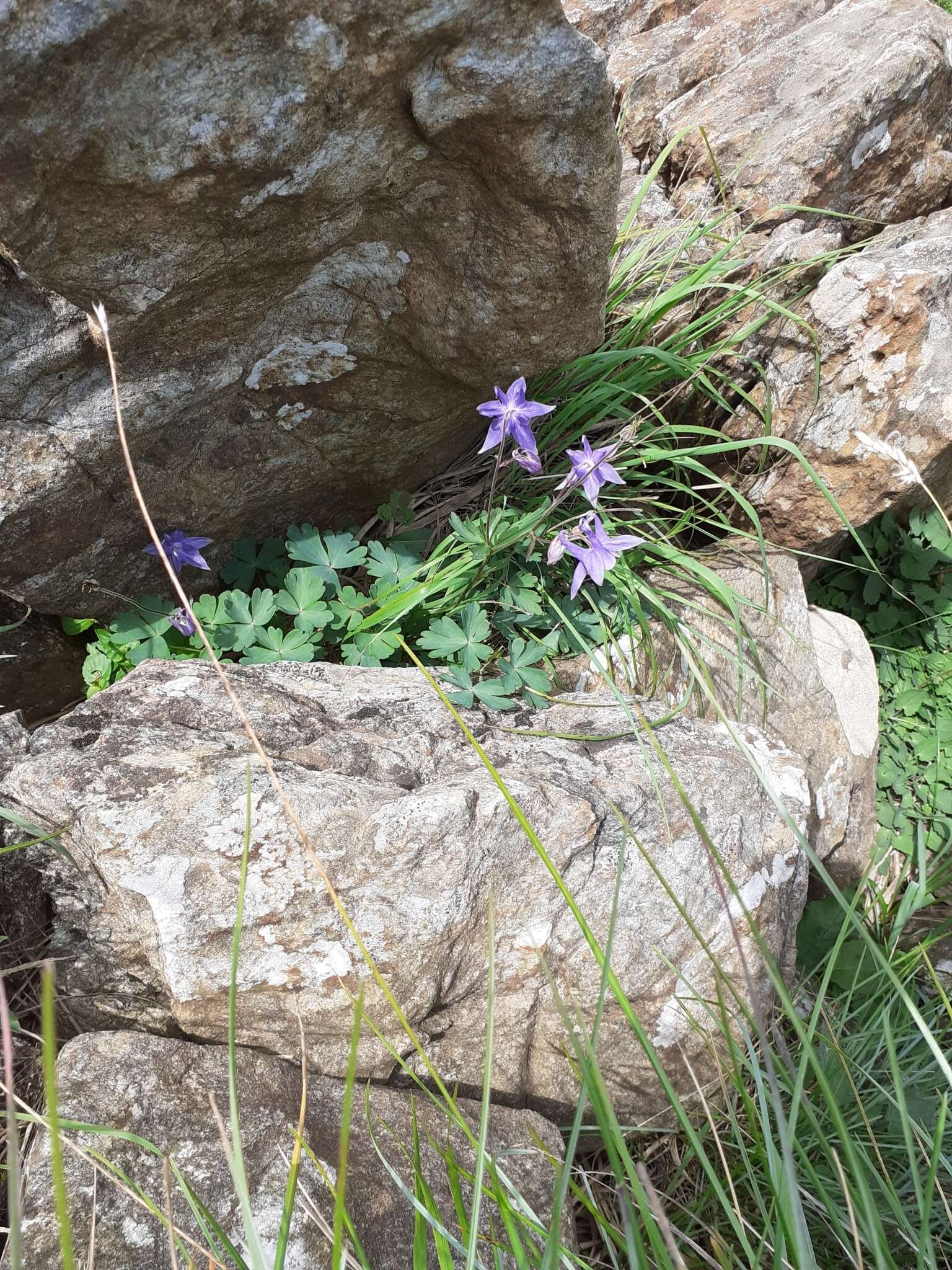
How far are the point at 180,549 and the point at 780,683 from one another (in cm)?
204

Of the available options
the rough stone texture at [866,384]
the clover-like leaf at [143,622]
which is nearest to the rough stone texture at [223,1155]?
the clover-like leaf at [143,622]

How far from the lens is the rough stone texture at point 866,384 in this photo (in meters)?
2.74

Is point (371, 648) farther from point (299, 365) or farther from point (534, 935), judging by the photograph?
point (534, 935)

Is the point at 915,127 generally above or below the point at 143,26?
below

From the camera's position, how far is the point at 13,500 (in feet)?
7.42

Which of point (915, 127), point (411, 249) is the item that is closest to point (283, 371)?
point (411, 249)

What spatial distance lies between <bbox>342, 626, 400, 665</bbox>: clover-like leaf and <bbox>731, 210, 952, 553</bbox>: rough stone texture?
1.48m

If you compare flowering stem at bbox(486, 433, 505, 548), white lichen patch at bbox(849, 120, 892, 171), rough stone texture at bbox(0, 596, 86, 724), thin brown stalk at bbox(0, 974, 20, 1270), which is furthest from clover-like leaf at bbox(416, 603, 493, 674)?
white lichen patch at bbox(849, 120, 892, 171)

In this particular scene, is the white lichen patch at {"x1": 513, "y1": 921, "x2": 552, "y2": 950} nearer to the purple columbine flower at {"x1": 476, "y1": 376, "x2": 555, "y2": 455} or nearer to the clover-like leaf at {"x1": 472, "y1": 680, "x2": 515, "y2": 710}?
the clover-like leaf at {"x1": 472, "y1": 680, "x2": 515, "y2": 710}

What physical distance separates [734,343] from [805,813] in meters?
1.74

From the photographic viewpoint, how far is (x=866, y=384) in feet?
9.20

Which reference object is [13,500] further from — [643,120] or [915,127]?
[915,127]

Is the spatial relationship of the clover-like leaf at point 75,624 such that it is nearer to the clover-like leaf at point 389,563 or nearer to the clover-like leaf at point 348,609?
the clover-like leaf at point 348,609

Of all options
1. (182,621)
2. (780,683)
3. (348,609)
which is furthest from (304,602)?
(780,683)
